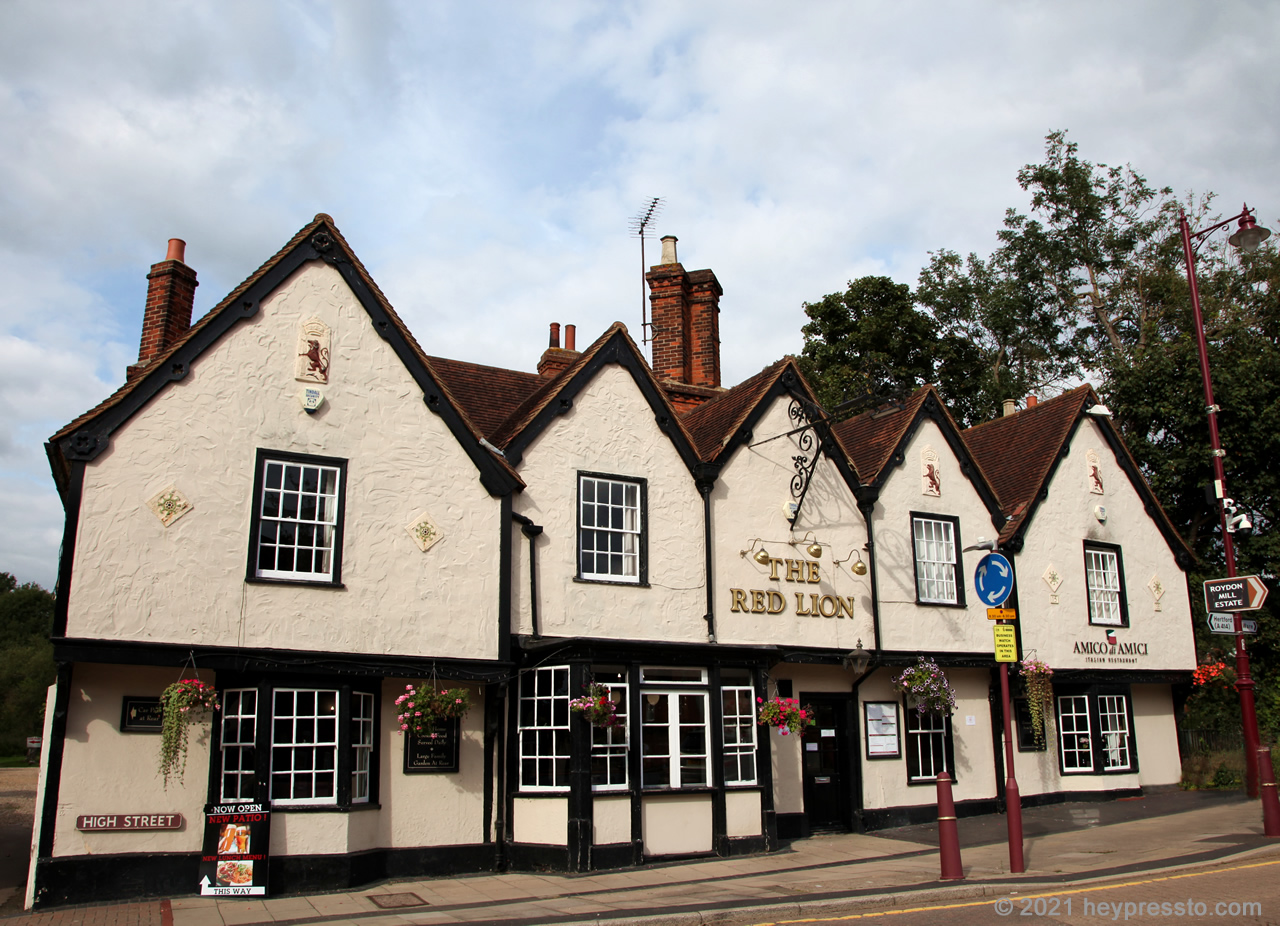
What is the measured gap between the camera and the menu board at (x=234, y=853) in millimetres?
11852

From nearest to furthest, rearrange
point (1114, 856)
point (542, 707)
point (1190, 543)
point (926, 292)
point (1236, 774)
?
point (1114, 856)
point (542, 707)
point (1236, 774)
point (1190, 543)
point (926, 292)

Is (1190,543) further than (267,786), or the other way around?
(1190,543)

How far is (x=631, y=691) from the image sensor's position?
47.9 ft

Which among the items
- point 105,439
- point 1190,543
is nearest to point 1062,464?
point 1190,543

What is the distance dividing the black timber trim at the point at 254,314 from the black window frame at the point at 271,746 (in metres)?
3.53

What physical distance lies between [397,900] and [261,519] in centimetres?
523

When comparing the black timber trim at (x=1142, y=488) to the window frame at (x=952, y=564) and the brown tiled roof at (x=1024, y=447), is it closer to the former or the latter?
the brown tiled roof at (x=1024, y=447)

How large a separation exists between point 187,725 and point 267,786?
1.27 meters

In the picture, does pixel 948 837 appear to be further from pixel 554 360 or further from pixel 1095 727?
pixel 554 360

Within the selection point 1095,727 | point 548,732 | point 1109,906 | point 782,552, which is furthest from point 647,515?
point 1095,727

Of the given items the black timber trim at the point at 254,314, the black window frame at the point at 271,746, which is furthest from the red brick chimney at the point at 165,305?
the black window frame at the point at 271,746

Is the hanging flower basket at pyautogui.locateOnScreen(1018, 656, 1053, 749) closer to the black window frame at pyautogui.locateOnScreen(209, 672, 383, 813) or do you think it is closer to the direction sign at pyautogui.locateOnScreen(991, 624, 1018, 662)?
the direction sign at pyautogui.locateOnScreen(991, 624, 1018, 662)

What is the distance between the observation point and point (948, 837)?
1146 cm

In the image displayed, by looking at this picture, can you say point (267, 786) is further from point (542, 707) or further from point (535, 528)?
point (535, 528)
